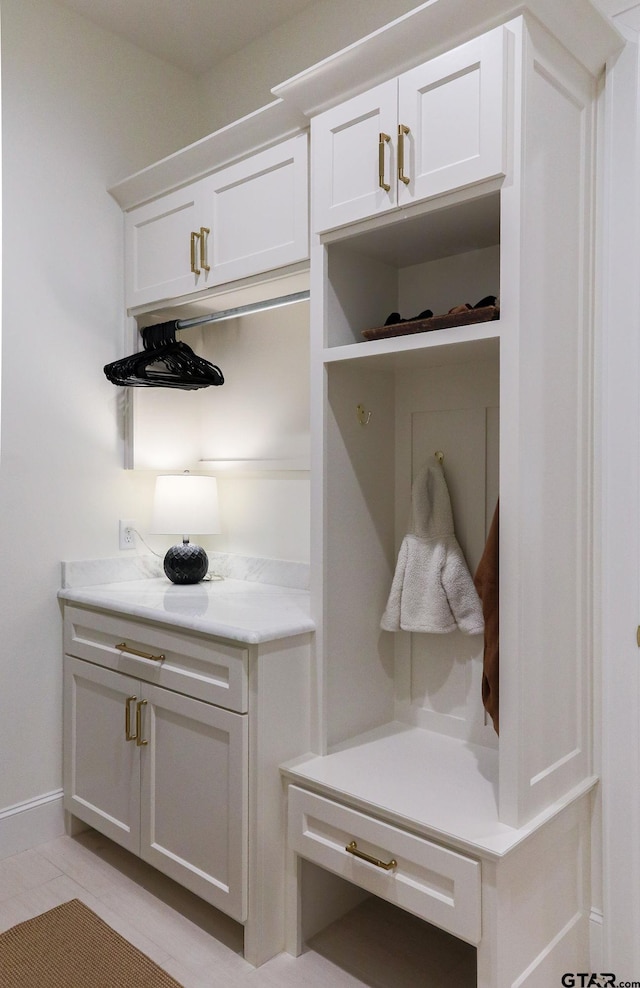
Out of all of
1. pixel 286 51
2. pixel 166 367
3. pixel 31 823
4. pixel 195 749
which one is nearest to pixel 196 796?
pixel 195 749

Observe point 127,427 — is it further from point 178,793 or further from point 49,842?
point 49,842

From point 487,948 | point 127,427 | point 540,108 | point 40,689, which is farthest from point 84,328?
point 487,948

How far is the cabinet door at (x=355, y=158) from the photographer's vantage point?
1.79 metres

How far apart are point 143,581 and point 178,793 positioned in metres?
0.89

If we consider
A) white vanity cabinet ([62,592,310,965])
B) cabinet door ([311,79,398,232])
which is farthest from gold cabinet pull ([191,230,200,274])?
white vanity cabinet ([62,592,310,965])

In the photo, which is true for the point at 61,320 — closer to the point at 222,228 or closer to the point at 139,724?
the point at 222,228

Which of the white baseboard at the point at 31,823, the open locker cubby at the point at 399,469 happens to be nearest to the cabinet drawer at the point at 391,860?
the open locker cubby at the point at 399,469

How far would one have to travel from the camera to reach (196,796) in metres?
2.03

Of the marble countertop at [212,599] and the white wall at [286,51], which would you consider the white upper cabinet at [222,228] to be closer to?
the white wall at [286,51]

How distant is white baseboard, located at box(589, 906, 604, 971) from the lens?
6.02 ft
